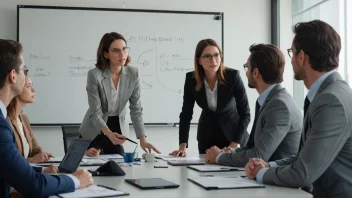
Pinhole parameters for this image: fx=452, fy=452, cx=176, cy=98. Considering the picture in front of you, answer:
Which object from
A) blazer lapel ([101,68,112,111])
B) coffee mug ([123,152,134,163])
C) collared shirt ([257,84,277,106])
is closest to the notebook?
coffee mug ([123,152,134,163])

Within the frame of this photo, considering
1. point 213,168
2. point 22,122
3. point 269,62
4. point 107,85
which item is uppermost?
point 269,62

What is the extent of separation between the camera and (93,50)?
4945 millimetres

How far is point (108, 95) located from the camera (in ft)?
11.4

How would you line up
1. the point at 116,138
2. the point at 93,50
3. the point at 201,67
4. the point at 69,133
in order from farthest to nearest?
1. the point at 93,50
2. the point at 69,133
3. the point at 201,67
4. the point at 116,138

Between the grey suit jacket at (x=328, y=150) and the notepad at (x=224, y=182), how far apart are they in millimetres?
121

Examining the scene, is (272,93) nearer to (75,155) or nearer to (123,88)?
(75,155)

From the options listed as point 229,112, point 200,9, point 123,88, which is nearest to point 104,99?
point 123,88

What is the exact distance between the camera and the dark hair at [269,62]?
2.64 metres

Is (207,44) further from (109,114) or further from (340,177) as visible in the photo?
(340,177)

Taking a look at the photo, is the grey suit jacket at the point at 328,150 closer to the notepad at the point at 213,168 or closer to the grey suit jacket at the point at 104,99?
the notepad at the point at 213,168

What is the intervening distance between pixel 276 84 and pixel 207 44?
3.29 ft

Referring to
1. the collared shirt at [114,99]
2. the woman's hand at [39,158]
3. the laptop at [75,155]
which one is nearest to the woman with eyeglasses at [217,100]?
the collared shirt at [114,99]

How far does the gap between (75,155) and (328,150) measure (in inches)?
46.3

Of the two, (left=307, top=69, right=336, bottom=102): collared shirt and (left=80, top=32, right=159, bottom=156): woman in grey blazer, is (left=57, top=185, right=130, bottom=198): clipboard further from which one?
(left=80, top=32, right=159, bottom=156): woman in grey blazer
